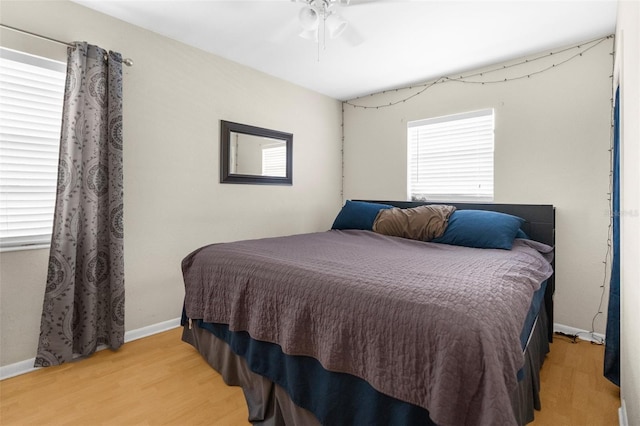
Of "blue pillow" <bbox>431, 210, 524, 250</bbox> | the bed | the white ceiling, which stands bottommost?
the bed

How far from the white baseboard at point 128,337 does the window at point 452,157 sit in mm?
2753

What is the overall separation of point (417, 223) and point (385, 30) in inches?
60.8

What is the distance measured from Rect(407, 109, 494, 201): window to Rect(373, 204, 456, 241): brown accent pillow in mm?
585

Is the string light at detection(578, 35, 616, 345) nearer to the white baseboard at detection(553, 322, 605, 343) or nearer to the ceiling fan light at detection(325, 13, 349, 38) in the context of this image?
the white baseboard at detection(553, 322, 605, 343)

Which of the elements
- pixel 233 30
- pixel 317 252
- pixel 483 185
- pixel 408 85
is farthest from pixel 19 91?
pixel 483 185

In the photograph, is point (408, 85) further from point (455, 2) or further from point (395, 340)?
point (395, 340)

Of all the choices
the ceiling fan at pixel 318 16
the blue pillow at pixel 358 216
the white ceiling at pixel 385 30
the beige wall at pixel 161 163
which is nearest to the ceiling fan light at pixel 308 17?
the ceiling fan at pixel 318 16

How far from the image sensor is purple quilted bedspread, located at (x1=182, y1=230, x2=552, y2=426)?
949 millimetres

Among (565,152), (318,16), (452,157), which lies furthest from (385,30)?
(565,152)

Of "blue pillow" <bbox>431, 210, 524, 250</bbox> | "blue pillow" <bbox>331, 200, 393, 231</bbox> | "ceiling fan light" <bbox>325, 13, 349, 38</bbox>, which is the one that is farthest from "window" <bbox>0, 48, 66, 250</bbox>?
"blue pillow" <bbox>431, 210, 524, 250</bbox>

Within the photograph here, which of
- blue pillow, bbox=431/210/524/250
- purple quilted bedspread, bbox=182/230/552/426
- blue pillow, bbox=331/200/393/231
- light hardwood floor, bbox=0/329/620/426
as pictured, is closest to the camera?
purple quilted bedspread, bbox=182/230/552/426

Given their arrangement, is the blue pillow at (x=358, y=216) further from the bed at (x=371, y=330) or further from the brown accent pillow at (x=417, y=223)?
the bed at (x=371, y=330)

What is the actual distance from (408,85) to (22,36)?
3.26 meters

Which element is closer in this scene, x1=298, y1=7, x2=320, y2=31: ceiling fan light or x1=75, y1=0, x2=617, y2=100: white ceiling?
x1=298, y1=7, x2=320, y2=31: ceiling fan light
